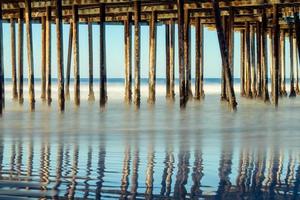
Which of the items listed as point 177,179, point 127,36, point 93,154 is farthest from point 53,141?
point 127,36

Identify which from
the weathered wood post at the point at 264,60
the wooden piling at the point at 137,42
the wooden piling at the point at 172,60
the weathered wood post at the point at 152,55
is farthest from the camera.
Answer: the wooden piling at the point at 172,60

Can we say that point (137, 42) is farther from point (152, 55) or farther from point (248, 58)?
point (248, 58)

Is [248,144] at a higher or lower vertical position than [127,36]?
lower

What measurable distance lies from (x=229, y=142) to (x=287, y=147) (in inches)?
43.9

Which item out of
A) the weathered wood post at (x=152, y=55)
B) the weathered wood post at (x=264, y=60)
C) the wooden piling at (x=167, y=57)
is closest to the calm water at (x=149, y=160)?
the weathered wood post at (x=152, y=55)

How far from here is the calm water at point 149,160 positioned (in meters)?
6.14

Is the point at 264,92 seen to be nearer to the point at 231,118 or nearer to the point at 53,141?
the point at 231,118

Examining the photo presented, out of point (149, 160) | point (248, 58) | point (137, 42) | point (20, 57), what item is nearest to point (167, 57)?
point (248, 58)

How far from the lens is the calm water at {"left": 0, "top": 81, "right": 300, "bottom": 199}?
20.1 ft

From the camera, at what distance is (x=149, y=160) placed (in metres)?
8.48

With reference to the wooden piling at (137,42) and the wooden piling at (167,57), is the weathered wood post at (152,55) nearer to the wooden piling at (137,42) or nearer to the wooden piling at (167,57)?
the wooden piling at (137,42)

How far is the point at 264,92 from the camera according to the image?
22.0 metres

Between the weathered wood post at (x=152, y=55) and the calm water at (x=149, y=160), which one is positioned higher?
the weathered wood post at (x=152, y=55)

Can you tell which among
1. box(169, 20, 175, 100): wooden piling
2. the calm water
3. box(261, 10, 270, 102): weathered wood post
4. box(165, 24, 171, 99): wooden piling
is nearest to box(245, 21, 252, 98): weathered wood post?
box(169, 20, 175, 100): wooden piling
